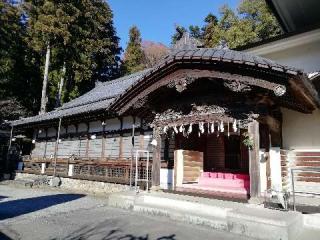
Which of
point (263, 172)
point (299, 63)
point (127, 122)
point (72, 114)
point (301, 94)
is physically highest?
point (299, 63)

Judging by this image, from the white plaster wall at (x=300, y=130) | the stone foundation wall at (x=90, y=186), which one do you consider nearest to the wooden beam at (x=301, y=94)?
the white plaster wall at (x=300, y=130)

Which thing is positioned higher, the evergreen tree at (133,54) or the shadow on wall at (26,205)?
the evergreen tree at (133,54)

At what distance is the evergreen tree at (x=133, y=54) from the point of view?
3950cm

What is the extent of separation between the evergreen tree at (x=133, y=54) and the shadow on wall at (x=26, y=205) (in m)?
28.0

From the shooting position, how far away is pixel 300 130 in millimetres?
9578

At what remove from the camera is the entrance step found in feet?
20.4

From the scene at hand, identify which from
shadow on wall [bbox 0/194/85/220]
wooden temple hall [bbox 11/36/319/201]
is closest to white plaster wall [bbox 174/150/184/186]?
wooden temple hall [bbox 11/36/319/201]

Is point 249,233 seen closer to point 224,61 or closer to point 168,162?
point 224,61

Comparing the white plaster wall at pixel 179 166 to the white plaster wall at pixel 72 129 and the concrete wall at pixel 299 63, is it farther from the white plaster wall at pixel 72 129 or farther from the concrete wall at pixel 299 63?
the white plaster wall at pixel 72 129

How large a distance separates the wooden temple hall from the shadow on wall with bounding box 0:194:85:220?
2814mm

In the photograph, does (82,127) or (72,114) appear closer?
(72,114)

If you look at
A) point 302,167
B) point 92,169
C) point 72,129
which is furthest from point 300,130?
point 72,129

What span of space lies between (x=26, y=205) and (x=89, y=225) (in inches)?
176

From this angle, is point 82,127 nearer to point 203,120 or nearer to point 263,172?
point 203,120
